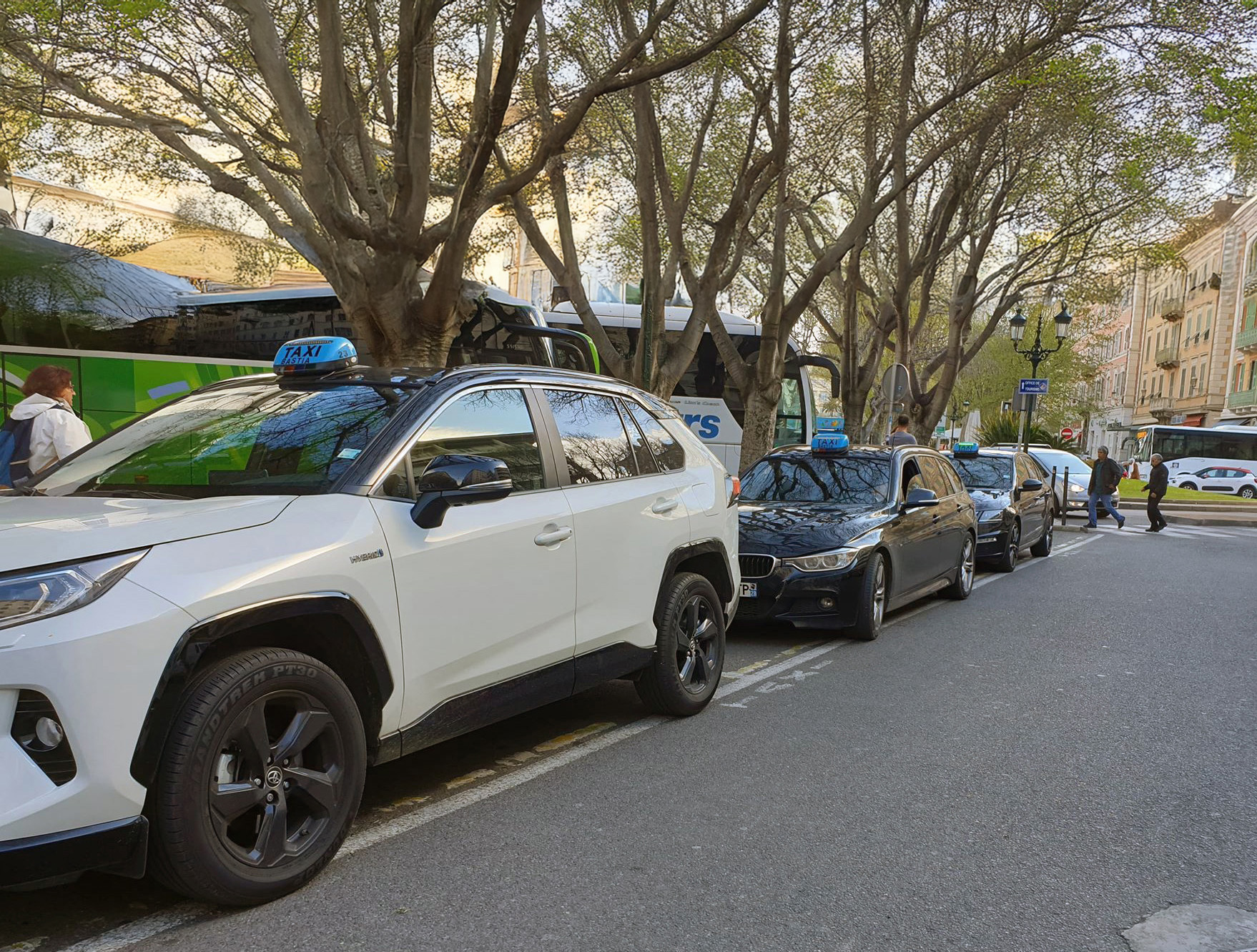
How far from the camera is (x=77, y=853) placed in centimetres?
285

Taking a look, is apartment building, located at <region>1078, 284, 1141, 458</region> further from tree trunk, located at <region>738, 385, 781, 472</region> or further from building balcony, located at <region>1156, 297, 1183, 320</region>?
tree trunk, located at <region>738, 385, 781, 472</region>

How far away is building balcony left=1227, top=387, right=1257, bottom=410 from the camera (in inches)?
2088

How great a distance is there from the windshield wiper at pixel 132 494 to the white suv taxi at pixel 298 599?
24mm

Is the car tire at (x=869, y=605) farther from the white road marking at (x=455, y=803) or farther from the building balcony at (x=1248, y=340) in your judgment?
the building balcony at (x=1248, y=340)

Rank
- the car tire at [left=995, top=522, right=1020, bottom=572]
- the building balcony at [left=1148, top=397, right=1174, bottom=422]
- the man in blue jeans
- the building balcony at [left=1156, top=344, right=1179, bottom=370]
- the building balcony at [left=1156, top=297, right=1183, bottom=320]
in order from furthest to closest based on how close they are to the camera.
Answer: the building balcony at [left=1156, top=344, right=1179, bottom=370]
the building balcony at [left=1148, top=397, right=1174, bottom=422]
the building balcony at [left=1156, top=297, right=1183, bottom=320]
the man in blue jeans
the car tire at [left=995, top=522, right=1020, bottom=572]

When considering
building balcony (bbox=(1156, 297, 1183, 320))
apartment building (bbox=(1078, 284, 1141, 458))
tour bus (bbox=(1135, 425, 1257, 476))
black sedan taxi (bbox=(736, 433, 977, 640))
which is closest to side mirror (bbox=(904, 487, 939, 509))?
black sedan taxi (bbox=(736, 433, 977, 640))

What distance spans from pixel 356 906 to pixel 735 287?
31.1m

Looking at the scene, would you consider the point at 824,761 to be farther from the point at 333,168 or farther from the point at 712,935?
the point at 333,168

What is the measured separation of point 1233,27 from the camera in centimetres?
1340

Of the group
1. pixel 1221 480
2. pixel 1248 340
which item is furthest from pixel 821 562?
pixel 1248 340

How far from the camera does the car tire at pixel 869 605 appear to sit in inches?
331

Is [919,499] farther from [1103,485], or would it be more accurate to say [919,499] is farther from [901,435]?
[1103,485]

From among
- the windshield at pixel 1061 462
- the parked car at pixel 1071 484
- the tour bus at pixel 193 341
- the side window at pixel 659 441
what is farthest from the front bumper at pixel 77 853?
the windshield at pixel 1061 462

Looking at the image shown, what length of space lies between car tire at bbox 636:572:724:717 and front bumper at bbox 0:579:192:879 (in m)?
2.94
